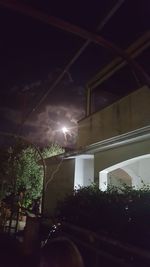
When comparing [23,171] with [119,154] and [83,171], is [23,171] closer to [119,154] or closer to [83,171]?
[83,171]

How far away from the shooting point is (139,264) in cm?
440

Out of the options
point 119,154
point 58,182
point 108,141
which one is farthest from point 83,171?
point 108,141

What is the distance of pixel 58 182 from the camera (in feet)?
41.3

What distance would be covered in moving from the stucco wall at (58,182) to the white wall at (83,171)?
23 cm

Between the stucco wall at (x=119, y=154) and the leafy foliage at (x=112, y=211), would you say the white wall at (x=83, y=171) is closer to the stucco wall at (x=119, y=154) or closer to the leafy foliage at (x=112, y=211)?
the stucco wall at (x=119, y=154)

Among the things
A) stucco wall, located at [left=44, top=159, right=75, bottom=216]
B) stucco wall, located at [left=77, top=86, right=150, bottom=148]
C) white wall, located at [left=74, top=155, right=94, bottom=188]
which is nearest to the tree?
stucco wall, located at [left=44, top=159, right=75, bottom=216]

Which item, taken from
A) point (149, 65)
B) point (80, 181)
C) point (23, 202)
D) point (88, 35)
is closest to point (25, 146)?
point (23, 202)

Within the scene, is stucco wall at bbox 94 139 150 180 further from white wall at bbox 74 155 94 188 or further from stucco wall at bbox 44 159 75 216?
stucco wall at bbox 44 159 75 216

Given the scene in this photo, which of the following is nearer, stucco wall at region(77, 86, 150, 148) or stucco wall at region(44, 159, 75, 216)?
stucco wall at region(77, 86, 150, 148)

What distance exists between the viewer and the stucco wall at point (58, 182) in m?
11.7

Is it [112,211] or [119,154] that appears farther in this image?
[119,154]

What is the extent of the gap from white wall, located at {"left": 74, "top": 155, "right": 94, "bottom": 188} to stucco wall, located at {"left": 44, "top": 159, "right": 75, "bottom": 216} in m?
0.23

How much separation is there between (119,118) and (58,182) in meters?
4.96

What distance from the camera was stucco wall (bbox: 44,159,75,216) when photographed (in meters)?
11.7
